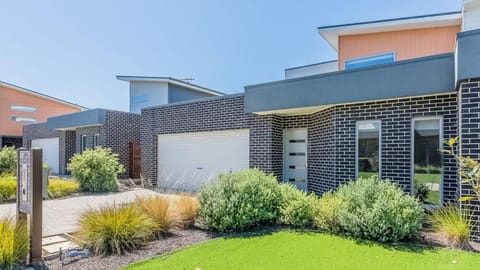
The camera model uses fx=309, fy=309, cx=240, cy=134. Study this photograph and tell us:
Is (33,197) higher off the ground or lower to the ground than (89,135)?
lower

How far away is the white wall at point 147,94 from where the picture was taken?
72.9 feet

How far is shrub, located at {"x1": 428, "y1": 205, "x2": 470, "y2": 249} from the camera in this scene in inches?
223

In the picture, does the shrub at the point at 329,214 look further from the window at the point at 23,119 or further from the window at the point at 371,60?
the window at the point at 23,119

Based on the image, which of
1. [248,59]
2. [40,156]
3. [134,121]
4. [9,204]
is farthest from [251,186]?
[248,59]

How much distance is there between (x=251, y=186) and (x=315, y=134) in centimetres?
430

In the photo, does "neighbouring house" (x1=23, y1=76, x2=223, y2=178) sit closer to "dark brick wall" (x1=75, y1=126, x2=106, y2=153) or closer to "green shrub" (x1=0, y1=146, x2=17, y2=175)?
"dark brick wall" (x1=75, y1=126, x2=106, y2=153)

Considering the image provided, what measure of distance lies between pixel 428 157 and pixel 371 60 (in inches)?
239

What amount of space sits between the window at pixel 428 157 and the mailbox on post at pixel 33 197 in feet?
27.2

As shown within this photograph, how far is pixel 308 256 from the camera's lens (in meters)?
5.33

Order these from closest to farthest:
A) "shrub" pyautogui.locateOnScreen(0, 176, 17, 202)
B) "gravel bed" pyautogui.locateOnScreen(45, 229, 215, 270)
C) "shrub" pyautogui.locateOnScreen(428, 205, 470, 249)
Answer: "gravel bed" pyautogui.locateOnScreen(45, 229, 215, 270) < "shrub" pyautogui.locateOnScreen(428, 205, 470, 249) < "shrub" pyautogui.locateOnScreen(0, 176, 17, 202)

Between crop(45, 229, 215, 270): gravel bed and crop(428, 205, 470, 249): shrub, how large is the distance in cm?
465

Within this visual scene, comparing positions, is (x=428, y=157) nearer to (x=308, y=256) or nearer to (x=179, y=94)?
(x=308, y=256)

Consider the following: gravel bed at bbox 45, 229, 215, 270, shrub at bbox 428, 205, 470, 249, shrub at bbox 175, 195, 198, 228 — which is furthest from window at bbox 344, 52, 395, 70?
gravel bed at bbox 45, 229, 215, 270

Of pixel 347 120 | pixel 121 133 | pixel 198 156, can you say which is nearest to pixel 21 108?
pixel 121 133
